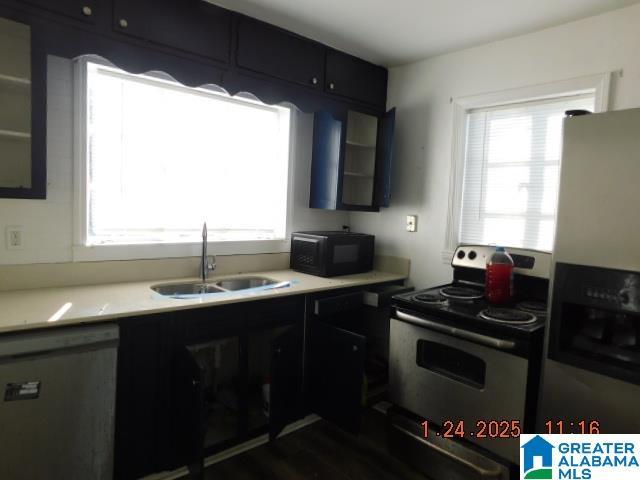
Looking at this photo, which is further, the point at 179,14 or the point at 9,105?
the point at 179,14

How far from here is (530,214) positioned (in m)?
2.35

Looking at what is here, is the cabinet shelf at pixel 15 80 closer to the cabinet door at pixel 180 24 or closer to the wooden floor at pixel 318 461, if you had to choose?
the cabinet door at pixel 180 24

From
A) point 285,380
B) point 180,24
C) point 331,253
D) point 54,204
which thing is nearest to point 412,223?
point 331,253

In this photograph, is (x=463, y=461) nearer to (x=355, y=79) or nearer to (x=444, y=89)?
(x=444, y=89)

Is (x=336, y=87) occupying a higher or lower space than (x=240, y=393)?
higher

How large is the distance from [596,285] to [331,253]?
1471mm

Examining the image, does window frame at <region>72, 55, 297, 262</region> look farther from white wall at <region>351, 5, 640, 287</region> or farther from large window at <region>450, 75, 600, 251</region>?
large window at <region>450, 75, 600, 251</region>

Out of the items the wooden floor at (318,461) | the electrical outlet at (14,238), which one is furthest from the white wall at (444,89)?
the electrical outlet at (14,238)

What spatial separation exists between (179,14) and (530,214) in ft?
7.12

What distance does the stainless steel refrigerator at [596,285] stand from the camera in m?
1.42

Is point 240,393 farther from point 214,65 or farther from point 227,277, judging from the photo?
point 214,65

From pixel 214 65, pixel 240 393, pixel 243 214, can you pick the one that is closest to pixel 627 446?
pixel 240 393

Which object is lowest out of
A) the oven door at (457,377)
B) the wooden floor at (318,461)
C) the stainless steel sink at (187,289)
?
the wooden floor at (318,461)

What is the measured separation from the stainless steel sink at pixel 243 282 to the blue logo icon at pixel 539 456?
4.96 ft
